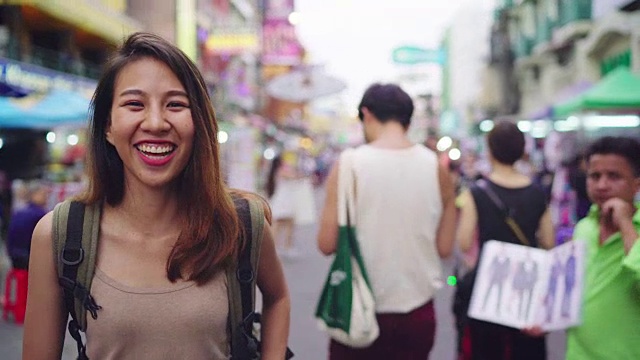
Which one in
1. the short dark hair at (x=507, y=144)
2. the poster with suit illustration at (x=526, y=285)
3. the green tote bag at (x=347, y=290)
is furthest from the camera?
the short dark hair at (x=507, y=144)

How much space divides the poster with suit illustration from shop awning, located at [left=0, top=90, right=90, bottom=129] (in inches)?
343

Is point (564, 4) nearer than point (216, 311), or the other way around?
point (216, 311)

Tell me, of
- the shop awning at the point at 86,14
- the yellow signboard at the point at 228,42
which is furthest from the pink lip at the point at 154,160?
the yellow signboard at the point at 228,42

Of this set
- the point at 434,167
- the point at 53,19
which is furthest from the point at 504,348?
the point at 53,19

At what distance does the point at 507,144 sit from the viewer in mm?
4008

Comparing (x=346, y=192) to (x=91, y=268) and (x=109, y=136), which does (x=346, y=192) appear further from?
(x=91, y=268)

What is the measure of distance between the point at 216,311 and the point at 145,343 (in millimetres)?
196

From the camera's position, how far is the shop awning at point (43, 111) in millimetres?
11656

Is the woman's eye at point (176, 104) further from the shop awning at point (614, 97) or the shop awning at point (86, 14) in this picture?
the shop awning at point (86, 14)

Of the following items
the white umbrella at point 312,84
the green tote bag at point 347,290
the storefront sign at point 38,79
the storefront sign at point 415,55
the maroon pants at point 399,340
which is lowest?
the maroon pants at point 399,340

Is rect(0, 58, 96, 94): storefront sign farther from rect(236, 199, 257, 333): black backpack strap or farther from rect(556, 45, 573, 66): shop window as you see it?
rect(556, 45, 573, 66): shop window

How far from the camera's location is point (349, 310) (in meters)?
3.42

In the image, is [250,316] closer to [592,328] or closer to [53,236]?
[53,236]

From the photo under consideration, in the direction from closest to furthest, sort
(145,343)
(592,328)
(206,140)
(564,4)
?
1. (145,343)
2. (206,140)
3. (592,328)
4. (564,4)
